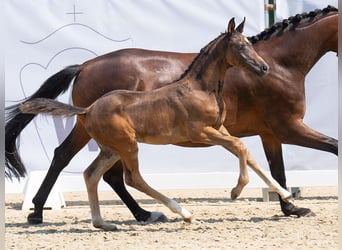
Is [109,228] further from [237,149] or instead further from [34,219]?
[237,149]

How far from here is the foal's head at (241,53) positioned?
611 centimetres

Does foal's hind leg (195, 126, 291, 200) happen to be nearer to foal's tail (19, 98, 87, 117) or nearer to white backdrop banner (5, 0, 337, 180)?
foal's tail (19, 98, 87, 117)

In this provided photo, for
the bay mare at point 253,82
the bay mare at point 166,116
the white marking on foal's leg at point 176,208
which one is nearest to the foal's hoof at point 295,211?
the bay mare at point 253,82

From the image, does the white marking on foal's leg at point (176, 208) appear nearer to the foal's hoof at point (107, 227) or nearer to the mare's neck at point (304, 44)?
the foal's hoof at point (107, 227)

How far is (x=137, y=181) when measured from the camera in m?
6.17

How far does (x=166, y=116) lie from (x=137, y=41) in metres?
2.78

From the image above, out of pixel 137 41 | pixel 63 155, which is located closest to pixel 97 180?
pixel 63 155

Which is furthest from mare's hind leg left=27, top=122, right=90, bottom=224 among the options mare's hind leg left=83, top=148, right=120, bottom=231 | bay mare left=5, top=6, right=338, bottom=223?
mare's hind leg left=83, top=148, right=120, bottom=231

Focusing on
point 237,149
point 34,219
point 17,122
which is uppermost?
point 17,122

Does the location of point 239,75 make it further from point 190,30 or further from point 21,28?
point 21,28

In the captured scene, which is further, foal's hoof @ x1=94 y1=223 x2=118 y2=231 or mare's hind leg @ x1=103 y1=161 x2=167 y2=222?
mare's hind leg @ x1=103 y1=161 x2=167 y2=222

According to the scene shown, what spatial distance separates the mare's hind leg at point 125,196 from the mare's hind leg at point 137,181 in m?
0.72

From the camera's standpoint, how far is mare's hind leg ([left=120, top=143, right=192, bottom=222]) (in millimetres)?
6109

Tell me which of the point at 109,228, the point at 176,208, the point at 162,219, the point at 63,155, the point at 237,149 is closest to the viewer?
the point at 237,149
